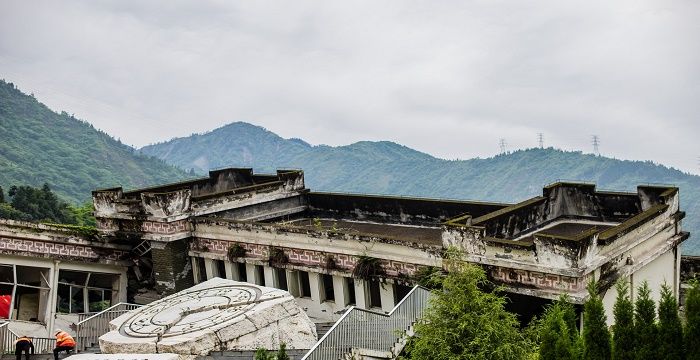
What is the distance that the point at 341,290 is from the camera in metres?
23.6

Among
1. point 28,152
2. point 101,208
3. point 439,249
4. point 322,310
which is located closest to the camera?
point 439,249

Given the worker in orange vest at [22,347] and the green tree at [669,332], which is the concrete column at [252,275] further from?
the green tree at [669,332]

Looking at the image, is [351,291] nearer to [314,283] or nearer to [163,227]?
[314,283]

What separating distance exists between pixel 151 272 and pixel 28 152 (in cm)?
8136

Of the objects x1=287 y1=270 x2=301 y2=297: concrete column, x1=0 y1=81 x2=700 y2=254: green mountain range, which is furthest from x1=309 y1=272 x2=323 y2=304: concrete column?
x1=0 y1=81 x2=700 y2=254: green mountain range

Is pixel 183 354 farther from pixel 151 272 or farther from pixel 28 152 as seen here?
pixel 28 152

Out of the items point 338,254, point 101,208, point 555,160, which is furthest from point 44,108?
point 338,254

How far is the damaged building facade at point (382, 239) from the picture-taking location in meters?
19.4

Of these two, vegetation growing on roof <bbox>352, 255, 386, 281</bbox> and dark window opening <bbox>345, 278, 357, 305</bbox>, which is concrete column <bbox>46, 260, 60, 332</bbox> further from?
vegetation growing on roof <bbox>352, 255, 386, 281</bbox>

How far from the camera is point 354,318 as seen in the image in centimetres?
1741

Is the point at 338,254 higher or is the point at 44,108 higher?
the point at 44,108

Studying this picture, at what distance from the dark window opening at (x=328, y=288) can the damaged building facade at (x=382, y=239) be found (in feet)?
0.14

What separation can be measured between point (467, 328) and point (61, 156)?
327 ft

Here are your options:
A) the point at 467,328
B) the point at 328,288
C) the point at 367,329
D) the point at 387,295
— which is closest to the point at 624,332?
the point at 467,328
